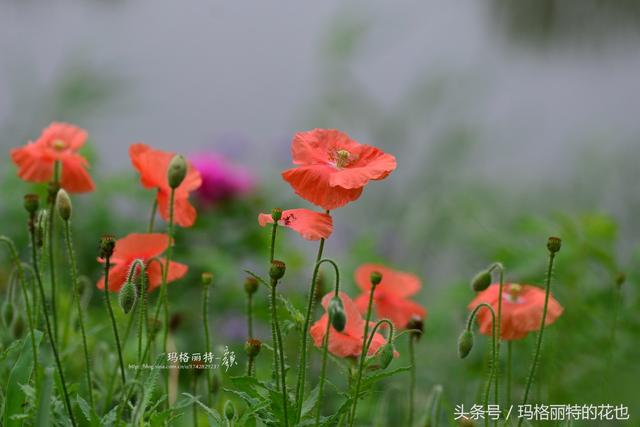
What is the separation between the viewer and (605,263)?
49.6 inches

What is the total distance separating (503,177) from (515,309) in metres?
2.20

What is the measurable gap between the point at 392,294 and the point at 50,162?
1.06 ft

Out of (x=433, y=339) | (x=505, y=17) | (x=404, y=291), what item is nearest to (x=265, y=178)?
(x=433, y=339)

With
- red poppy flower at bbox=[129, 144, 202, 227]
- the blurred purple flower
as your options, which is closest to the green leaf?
red poppy flower at bbox=[129, 144, 202, 227]

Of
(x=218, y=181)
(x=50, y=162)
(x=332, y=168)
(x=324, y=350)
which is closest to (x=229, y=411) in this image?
(x=324, y=350)

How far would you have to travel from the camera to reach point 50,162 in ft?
2.58

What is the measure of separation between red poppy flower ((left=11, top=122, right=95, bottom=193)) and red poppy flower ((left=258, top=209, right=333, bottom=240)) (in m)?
0.24

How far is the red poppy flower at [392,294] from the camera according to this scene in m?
0.82

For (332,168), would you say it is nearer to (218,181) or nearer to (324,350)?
(324,350)

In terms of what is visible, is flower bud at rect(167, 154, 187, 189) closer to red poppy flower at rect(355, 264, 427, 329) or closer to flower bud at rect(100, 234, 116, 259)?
flower bud at rect(100, 234, 116, 259)

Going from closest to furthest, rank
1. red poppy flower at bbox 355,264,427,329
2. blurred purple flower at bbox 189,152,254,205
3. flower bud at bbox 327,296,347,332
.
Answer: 1. flower bud at bbox 327,296,347,332
2. red poppy flower at bbox 355,264,427,329
3. blurred purple flower at bbox 189,152,254,205

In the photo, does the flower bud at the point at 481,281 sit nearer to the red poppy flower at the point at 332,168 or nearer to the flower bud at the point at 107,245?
the red poppy flower at the point at 332,168

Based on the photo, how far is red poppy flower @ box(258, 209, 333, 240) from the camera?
59 cm

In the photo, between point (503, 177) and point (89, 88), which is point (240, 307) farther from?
point (503, 177)
